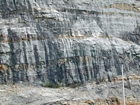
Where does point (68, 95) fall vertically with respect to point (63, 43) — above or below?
below

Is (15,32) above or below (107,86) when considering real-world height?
above

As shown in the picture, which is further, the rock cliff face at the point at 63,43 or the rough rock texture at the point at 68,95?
the rock cliff face at the point at 63,43

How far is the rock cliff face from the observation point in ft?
78.1

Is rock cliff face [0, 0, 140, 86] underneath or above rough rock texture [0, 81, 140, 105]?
above

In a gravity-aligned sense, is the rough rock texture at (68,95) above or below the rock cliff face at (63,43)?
below

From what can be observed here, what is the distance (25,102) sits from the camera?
848 inches

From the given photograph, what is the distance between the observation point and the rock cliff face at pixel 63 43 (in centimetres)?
A: 2380

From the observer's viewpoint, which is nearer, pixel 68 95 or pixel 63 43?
pixel 68 95

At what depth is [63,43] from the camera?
24.8 metres

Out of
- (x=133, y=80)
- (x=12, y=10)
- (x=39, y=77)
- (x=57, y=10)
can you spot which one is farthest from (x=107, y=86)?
(x=12, y=10)

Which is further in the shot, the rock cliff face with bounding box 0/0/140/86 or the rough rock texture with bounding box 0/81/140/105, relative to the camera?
the rock cliff face with bounding box 0/0/140/86

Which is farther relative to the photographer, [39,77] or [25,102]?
[39,77]

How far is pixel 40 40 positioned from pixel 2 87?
13.4 feet

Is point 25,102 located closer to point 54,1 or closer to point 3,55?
point 3,55
